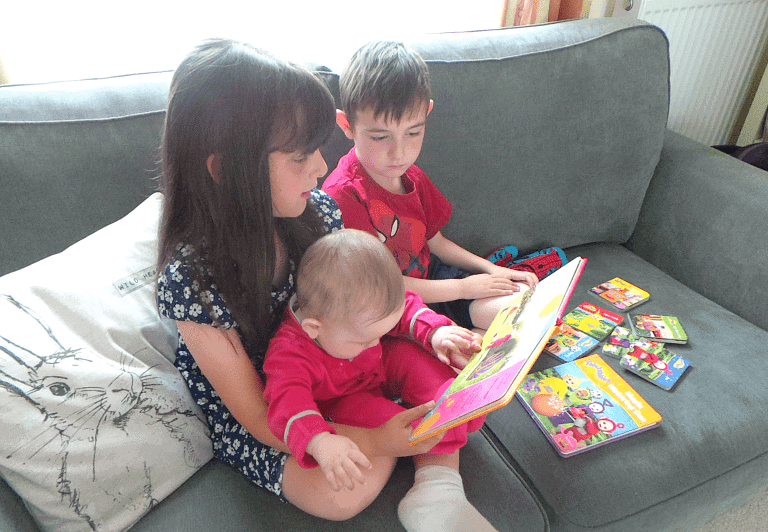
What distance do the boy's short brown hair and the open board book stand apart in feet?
1.52

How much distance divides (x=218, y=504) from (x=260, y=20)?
135 centimetres

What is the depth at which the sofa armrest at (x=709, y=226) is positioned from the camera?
134 cm

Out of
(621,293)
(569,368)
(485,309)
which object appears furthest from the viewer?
(621,293)

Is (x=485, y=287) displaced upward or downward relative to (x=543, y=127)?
downward

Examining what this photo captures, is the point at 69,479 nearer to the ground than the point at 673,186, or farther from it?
nearer to the ground

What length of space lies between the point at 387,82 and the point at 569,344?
2.39ft

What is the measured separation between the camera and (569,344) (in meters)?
1.22

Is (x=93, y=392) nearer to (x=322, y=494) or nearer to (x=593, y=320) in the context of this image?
(x=322, y=494)

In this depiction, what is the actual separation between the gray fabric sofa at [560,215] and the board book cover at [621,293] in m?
0.04

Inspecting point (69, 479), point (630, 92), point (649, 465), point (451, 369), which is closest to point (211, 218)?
point (69, 479)

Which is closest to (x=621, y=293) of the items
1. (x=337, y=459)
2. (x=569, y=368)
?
(x=569, y=368)

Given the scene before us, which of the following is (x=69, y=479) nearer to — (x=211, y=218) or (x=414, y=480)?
(x=211, y=218)

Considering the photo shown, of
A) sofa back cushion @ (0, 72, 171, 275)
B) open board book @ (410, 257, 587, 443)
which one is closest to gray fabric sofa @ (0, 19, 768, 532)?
sofa back cushion @ (0, 72, 171, 275)

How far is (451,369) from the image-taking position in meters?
1.04
